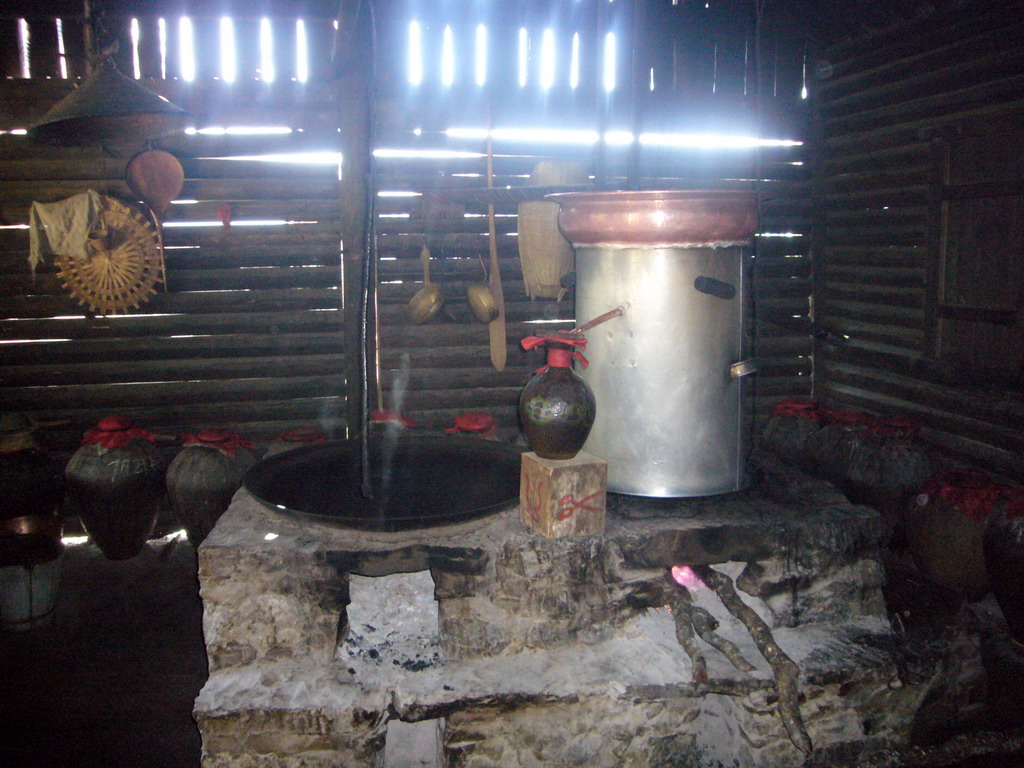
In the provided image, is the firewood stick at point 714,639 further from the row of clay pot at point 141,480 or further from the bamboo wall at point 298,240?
the bamboo wall at point 298,240

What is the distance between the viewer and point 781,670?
9.01ft

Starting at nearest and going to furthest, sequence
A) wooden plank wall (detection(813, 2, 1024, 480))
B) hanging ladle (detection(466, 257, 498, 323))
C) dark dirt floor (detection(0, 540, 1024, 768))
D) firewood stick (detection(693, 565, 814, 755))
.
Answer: firewood stick (detection(693, 565, 814, 755))
dark dirt floor (detection(0, 540, 1024, 768))
wooden plank wall (detection(813, 2, 1024, 480))
hanging ladle (detection(466, 257, 498, 323))

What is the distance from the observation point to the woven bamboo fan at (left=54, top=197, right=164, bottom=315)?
6.39 meters

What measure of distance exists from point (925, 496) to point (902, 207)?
2.70 metres

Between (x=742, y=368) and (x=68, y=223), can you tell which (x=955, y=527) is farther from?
(x=68, y=223)

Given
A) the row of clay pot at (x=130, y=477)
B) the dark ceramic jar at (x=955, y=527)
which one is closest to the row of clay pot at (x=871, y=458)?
the dark ceramic jar at (x=955, y=527)

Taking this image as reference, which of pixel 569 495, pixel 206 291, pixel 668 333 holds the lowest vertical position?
pixel 569 495

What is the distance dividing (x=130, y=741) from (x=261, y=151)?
4.68 metres

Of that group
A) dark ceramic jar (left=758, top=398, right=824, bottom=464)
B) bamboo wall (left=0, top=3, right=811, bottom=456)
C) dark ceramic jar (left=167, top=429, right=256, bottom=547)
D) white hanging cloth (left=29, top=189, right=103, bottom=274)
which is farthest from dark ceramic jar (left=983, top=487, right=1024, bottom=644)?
Answer: white hanging cloth (left=29, top=189, right=103, bottom=274)

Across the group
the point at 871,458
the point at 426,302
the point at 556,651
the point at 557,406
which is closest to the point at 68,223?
the point at 426,302

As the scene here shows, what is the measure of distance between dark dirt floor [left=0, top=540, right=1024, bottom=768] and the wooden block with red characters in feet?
4.30

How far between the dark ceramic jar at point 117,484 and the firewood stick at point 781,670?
15.6 ft

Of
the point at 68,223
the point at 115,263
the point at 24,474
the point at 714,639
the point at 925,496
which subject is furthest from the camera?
the point at 115,263

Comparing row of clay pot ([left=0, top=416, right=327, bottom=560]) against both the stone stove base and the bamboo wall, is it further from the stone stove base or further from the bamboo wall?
the stone stove base
